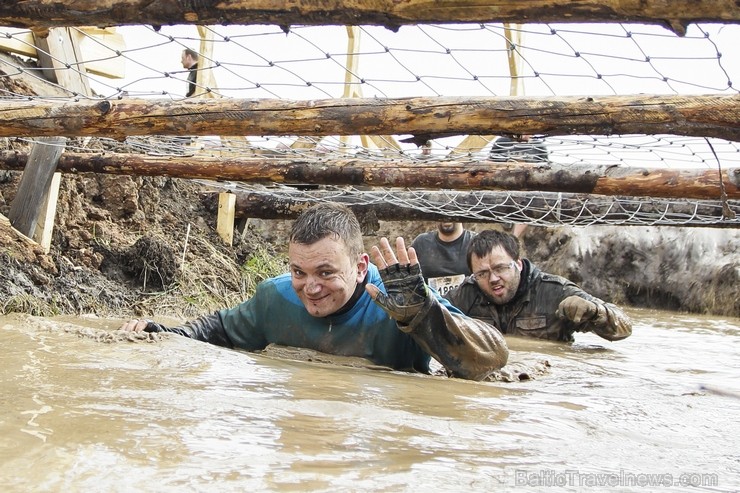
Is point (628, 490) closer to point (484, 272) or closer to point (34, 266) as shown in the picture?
point (484, 272)

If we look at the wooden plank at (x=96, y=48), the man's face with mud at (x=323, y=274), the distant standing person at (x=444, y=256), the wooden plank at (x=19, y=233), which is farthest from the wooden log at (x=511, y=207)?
the man's face with mud at (x=323, y=274)

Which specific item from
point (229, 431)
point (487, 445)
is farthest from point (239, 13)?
point (487, 445)

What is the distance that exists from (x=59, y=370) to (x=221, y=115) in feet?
4.71

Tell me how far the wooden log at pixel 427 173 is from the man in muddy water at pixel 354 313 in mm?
1722

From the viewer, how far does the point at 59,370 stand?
10.9ft

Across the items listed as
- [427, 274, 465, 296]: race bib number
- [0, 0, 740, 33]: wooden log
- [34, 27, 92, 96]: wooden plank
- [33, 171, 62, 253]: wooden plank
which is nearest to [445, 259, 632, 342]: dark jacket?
[427, 274, 465, 296]: race bib number

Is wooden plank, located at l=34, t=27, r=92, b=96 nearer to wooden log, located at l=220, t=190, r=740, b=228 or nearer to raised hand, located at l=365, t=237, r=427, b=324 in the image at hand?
wooden log, located at l=220, t=190, r=740, b=228

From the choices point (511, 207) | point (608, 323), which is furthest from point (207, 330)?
point (511, 207)

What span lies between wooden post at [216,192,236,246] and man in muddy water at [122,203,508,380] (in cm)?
452

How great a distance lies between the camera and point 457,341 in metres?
4.05

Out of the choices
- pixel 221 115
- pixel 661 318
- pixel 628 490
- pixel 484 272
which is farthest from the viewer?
pixel 661 318
